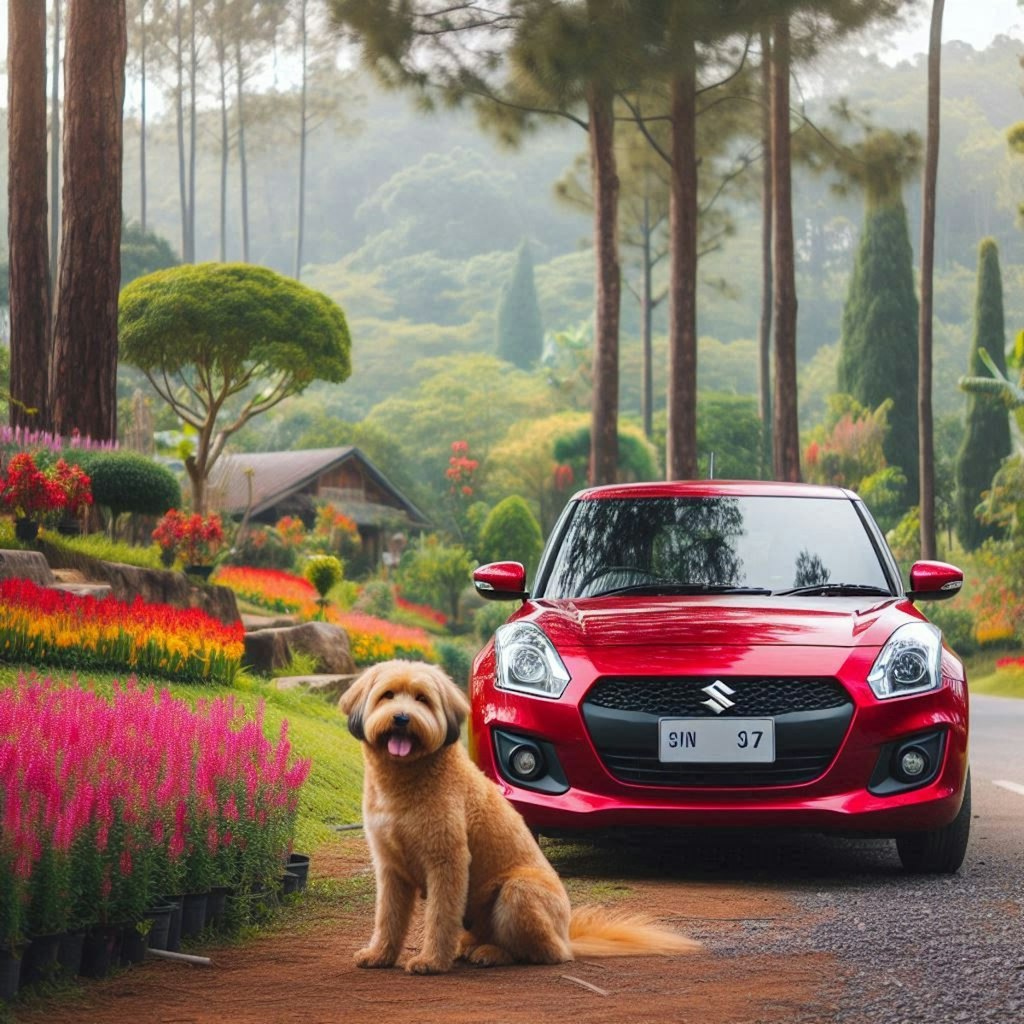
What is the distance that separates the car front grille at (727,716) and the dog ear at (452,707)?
1818 mm

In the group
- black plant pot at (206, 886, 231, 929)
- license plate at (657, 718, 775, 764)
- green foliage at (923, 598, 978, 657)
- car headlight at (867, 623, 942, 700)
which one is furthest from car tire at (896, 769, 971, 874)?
green foliage at (923, 598, 978, 657)

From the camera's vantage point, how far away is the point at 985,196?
10869cm

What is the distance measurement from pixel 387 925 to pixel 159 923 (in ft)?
2.44

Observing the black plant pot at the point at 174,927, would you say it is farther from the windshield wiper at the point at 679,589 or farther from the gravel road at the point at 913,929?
the windshield wiper at the point at 679,589

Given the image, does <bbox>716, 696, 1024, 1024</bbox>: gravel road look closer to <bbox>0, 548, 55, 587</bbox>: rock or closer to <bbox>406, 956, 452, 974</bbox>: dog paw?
<bbox>406, 956, 452, 974</bbox>: dog paw

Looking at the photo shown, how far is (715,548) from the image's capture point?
863 centimetres

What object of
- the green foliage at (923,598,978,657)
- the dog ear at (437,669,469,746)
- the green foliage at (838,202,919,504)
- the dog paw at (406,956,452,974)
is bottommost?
the green foliage at (923,598,978,657)

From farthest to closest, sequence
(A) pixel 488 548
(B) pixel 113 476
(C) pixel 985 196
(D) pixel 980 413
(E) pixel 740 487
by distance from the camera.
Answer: (C) pixel 985 196, (D) pixel 980 413, (A) pixel 488 548, (B) pixel 113 476, (E) pixel 740 487

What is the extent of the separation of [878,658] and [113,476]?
1202 cm

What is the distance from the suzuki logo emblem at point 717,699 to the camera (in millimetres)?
7184

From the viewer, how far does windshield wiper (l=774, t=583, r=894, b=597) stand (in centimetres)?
828

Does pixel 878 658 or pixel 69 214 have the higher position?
pixel 69 214

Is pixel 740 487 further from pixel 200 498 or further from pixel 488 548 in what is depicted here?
pixel 488 548

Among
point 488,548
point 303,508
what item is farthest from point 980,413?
point 303,508
